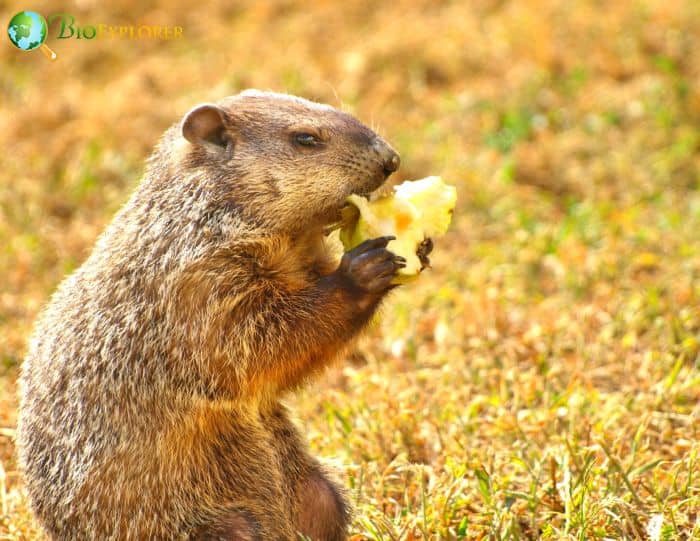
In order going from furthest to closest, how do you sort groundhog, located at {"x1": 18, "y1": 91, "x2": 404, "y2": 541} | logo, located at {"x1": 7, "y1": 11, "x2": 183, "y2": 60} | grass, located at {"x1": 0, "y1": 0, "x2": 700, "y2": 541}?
logo, located at {"x1": 7, "y1": 11, "x2": 183, "y2": 60}
grass, located at {"x1": 0, "y1": 0, "x2": 700, "y2": 541}
groundhog, located at {"x1": 18, "y1": 91, "x2": 404, "y2": 541}

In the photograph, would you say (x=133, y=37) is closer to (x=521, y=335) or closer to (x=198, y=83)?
(x=198, y=83)

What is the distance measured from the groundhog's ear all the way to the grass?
136cm

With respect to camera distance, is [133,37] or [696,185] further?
[133,37]

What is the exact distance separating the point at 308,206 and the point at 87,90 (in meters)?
6.25

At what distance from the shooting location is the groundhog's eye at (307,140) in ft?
13.0

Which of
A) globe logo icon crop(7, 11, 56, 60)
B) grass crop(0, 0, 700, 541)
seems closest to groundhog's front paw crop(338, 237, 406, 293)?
grass crop(0, 0, 700, 541)

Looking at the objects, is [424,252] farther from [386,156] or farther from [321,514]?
[321,514]

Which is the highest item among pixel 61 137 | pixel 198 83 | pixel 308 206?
pixel 308 206

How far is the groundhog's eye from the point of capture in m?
3.95

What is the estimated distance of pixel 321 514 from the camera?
13.1 feet

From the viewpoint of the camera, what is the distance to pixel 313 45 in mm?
9883

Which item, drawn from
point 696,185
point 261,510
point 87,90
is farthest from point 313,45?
point 261,510

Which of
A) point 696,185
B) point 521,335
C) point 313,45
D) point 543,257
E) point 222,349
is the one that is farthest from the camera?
point 313,45

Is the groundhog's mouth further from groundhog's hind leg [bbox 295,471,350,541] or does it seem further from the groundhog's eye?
groundhog's hind leg [bbox 295,471,350,541]
